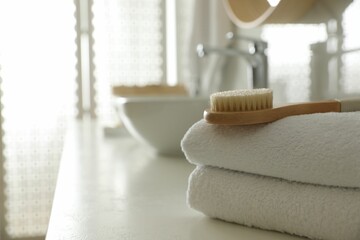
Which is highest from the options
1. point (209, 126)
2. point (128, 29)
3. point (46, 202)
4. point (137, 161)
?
point (128, 29)

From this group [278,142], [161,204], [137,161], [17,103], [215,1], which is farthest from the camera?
[17,103]

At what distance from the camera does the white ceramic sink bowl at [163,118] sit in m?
0.97

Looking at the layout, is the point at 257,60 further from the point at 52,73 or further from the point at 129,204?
the point at 52,73

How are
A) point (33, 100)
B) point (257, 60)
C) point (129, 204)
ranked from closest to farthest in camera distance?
point (129, 204) → point (257, 60) → point (33, 100)

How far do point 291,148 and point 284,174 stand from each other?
27 mm

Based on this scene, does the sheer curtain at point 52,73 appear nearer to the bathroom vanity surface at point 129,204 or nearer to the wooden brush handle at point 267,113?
the bathroom vanity surface at point 129,204

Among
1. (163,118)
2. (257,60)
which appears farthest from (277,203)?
(257,60)

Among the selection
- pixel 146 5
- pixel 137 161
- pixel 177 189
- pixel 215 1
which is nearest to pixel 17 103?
pixel 146 5

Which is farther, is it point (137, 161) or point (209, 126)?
point (137, 161)

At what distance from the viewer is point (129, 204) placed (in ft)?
2.10

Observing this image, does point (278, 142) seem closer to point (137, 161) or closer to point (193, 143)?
point (193, 143)

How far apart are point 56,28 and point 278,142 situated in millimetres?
1951

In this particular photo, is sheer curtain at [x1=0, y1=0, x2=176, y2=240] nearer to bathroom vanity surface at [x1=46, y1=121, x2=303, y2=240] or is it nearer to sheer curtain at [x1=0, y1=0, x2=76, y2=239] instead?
sheer curtain at [x1=0, y1=0, x2=76, y2=239]

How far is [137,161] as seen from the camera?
1.00 meters
